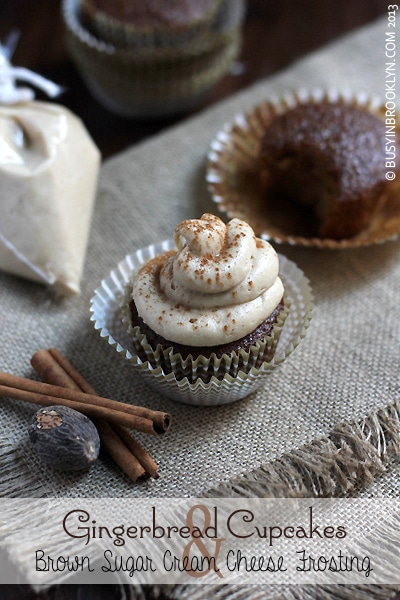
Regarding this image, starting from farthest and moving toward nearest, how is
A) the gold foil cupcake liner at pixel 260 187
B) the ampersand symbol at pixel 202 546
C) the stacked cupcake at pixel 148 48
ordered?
the stacked cupcake at pixel 148 48
the gold foil cupcake liner at pixel 260 187
the ampersand symbol at pixel 202 546

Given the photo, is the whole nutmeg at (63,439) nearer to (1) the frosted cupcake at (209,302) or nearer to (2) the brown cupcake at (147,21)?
(1) the frosted cupcake at (209,302)

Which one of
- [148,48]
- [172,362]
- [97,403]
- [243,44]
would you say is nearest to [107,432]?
[97,403]

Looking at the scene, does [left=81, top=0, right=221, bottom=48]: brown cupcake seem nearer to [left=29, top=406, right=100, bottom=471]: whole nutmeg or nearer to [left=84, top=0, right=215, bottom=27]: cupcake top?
[left=84, top=0, right=215, bottom=27]: cupcake top

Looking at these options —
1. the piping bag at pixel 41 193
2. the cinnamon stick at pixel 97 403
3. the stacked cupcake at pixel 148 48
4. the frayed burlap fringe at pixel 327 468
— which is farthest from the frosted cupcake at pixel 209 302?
the stacked cupcake at pixel 148 48

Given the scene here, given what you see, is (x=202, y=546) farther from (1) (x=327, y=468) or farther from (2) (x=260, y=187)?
(2) (x=260, y=187)

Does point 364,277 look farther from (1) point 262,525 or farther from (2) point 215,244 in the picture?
(1) point 262,525
